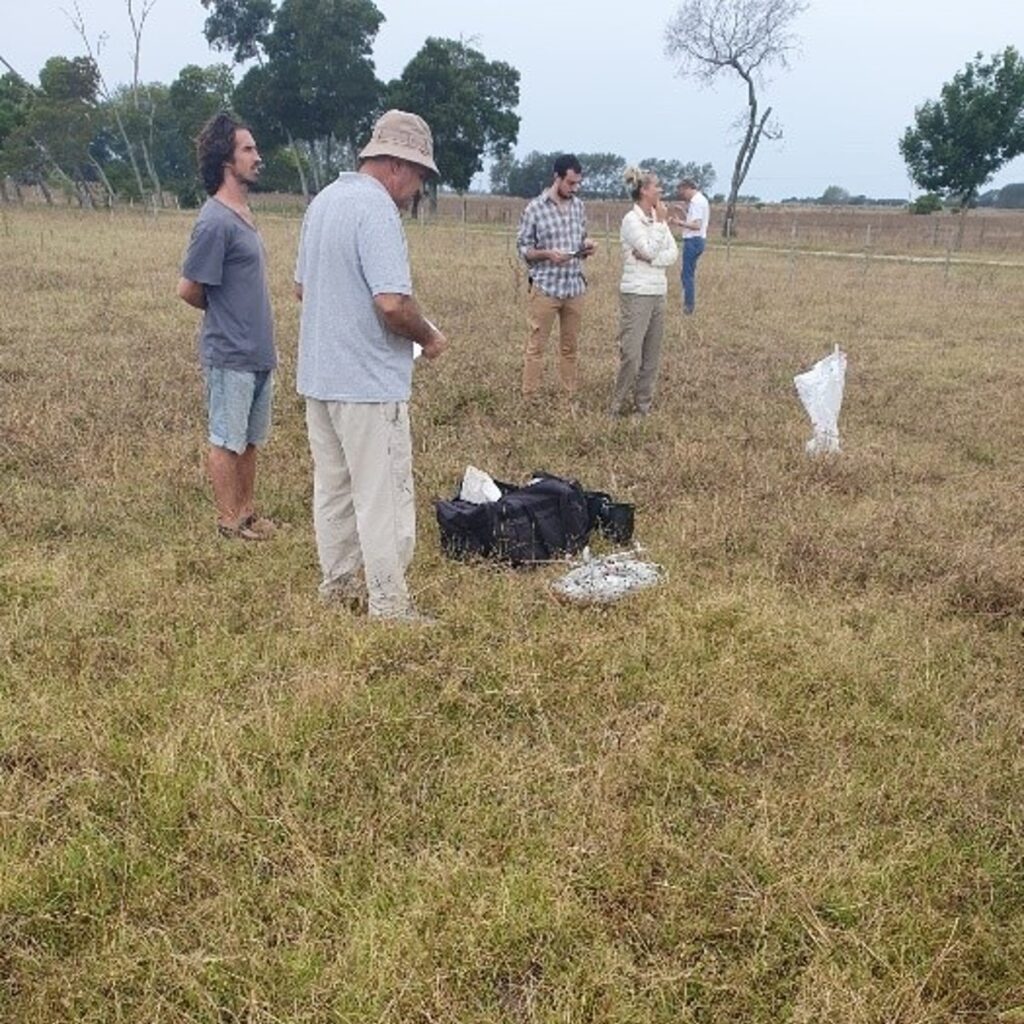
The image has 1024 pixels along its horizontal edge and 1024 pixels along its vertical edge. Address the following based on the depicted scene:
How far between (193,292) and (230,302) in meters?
0.16

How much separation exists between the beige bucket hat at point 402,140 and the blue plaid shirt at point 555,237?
3334 mm

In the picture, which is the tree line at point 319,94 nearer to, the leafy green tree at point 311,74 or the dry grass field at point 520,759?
the leafy green tree at point 311,74

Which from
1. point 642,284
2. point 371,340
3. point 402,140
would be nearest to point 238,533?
point 371,340

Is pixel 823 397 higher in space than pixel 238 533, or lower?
higher

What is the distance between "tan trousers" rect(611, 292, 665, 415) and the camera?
20.0 ft

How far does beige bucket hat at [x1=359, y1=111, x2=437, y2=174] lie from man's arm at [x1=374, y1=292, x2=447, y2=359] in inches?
17.7

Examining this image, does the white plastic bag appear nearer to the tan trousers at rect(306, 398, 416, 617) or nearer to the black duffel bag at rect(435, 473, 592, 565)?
the black duffel bag at rect(435, 473, 592, 565)

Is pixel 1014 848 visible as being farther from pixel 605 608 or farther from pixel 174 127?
pixel 174 127

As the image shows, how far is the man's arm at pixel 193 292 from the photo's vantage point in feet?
12.6

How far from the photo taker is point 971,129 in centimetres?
2931

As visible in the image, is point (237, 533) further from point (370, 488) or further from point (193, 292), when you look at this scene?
point (370, 488)

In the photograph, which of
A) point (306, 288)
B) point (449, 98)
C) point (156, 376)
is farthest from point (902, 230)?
point (306, 288)

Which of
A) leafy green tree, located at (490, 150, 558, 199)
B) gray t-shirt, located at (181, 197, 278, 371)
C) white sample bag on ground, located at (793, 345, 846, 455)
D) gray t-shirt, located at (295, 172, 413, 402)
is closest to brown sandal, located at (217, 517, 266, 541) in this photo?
gray t-shirt, located at (181, 197, 278, 371)

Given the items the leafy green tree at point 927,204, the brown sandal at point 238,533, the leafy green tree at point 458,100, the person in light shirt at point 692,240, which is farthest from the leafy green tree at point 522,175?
the brown sandal at point 238,533
